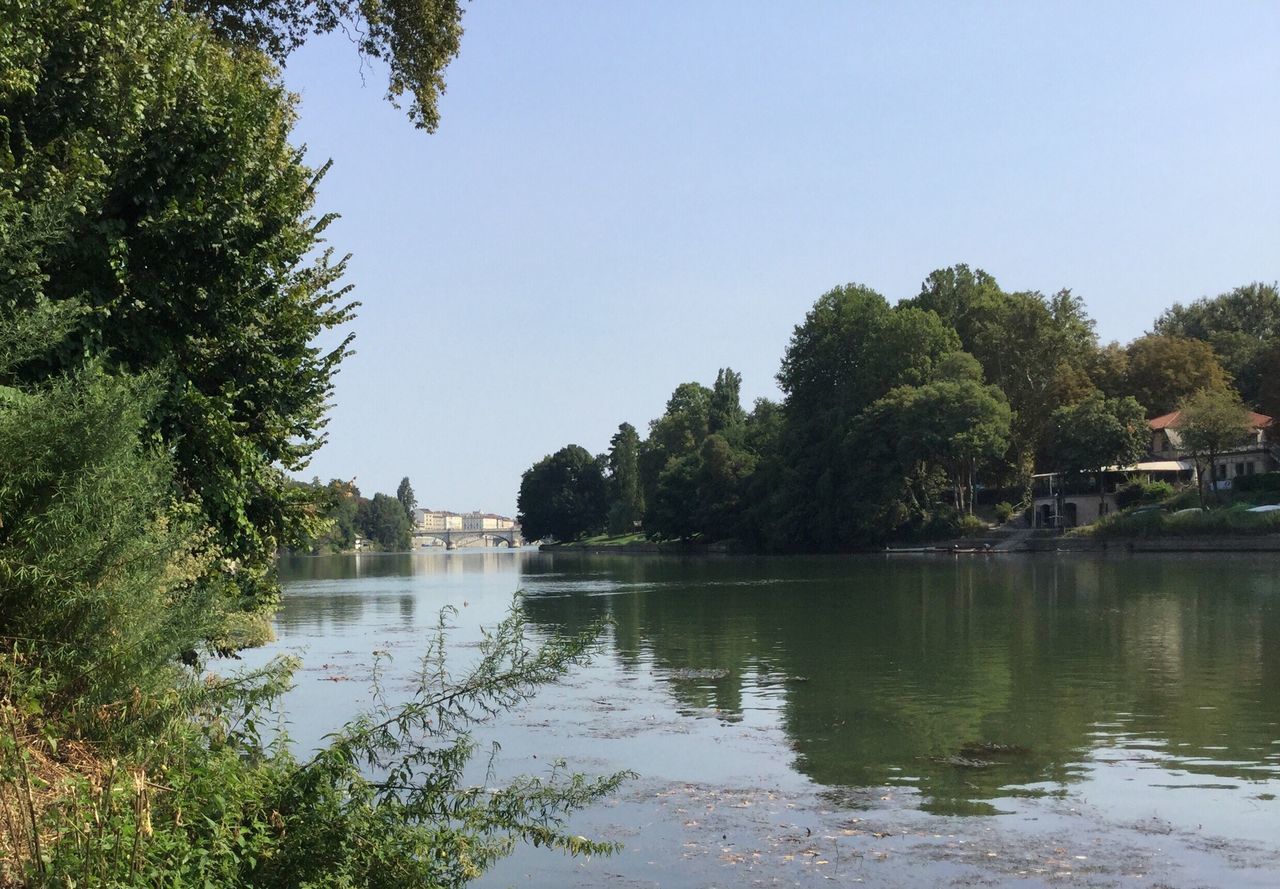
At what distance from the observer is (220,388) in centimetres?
Result: 1500

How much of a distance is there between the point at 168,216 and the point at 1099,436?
7916 centimetres

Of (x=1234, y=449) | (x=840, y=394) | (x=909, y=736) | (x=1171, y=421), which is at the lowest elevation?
(x=909, y=736)

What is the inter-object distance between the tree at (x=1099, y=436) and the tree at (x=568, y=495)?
9914 cm

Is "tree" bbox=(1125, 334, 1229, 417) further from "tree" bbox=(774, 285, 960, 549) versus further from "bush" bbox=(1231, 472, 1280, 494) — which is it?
"bush" bbox=(1231, 472, 1280, 494)

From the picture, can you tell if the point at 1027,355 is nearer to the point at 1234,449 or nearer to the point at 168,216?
the point at 1234,449

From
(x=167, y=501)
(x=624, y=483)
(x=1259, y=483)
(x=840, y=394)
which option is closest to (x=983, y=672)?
(x=167, y=501)

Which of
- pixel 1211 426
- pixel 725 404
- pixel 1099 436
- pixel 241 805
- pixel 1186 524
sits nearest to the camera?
pixel 241 805

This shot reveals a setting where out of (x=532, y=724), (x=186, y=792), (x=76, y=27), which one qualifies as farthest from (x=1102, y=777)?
(x=76, y=27)

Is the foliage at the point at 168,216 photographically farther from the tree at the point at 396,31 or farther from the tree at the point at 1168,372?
the tree at the point at 1168,372

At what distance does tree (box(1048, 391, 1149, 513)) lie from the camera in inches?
3317

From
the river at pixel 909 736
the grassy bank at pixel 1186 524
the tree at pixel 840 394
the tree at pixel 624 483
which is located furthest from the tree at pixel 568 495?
the river at pixel 909 736

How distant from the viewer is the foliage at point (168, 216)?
1290 cm

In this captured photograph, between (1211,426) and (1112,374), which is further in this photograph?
(1112,374)

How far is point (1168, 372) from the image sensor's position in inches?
3733
